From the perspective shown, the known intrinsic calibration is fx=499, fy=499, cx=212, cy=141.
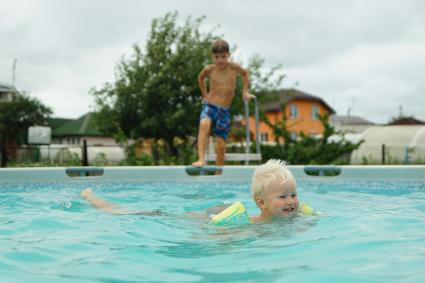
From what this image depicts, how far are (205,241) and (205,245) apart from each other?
0.12m

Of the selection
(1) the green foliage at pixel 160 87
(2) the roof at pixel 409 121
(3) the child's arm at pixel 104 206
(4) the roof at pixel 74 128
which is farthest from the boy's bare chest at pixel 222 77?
(2) the roof at pixel 409 121

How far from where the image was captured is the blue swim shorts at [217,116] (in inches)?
281

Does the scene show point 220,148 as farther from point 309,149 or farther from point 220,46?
point 309,149

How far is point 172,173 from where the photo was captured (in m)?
6.16

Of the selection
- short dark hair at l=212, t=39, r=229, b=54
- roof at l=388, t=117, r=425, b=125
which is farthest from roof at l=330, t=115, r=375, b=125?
short dark hair at l=212, t=39, r=229, b=54

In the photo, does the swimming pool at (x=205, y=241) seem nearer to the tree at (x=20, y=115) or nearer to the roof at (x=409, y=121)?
the tree at (x=20, y=115)

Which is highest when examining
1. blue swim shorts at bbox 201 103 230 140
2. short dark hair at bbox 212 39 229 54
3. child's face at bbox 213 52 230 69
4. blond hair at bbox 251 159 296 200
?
short dark hair at bbox 212 39 229 54

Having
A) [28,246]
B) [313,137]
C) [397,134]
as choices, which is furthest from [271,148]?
[397,134]

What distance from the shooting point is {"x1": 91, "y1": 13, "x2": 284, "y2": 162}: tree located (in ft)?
46.8

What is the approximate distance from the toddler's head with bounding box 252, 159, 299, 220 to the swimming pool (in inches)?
3.5

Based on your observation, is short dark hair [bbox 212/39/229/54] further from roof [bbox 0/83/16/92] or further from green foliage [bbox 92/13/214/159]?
roof [bbox 0/83/16/92]

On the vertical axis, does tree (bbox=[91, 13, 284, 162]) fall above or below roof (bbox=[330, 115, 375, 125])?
below

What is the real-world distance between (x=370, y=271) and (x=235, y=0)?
906 centimetres

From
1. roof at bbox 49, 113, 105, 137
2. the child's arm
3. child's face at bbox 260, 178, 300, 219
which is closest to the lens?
child's face at bbox 260, 178, 300, 219
